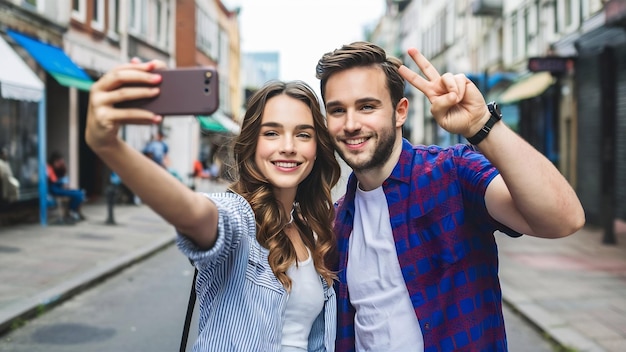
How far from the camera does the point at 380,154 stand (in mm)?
2338

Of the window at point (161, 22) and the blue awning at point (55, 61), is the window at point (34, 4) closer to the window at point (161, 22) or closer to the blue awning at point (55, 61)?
the blue awning at point (55, 61)

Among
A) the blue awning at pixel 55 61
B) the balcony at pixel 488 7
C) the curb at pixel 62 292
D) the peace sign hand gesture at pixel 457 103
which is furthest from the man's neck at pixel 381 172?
the balcony at pixel 488 7

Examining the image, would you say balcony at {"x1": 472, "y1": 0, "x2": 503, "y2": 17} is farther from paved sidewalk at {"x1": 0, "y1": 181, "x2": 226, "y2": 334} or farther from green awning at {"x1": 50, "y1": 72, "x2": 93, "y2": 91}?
paved sidewalk at {"x1": 0, "y1": 181, "x2": 226, "y2": 334}

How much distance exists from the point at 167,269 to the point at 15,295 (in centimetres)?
275

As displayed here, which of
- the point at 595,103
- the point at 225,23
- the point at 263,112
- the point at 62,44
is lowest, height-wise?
the point at 263,112

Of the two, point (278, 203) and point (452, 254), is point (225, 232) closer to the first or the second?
point (278, 203)

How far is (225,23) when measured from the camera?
46688mm

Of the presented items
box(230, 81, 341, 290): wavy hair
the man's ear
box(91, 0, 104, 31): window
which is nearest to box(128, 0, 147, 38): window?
box(91, 0, 104, 31): window

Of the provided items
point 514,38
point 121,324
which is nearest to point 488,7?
point 514,38

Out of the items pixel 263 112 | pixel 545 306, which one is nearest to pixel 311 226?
pixel 263 112

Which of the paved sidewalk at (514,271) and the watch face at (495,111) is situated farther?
the paved sidewalk at (514,271)

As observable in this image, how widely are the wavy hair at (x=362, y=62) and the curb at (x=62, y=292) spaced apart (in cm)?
480

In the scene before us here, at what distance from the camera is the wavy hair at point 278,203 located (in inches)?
88.4

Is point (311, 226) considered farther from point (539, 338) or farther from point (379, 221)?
point (539, 338)
